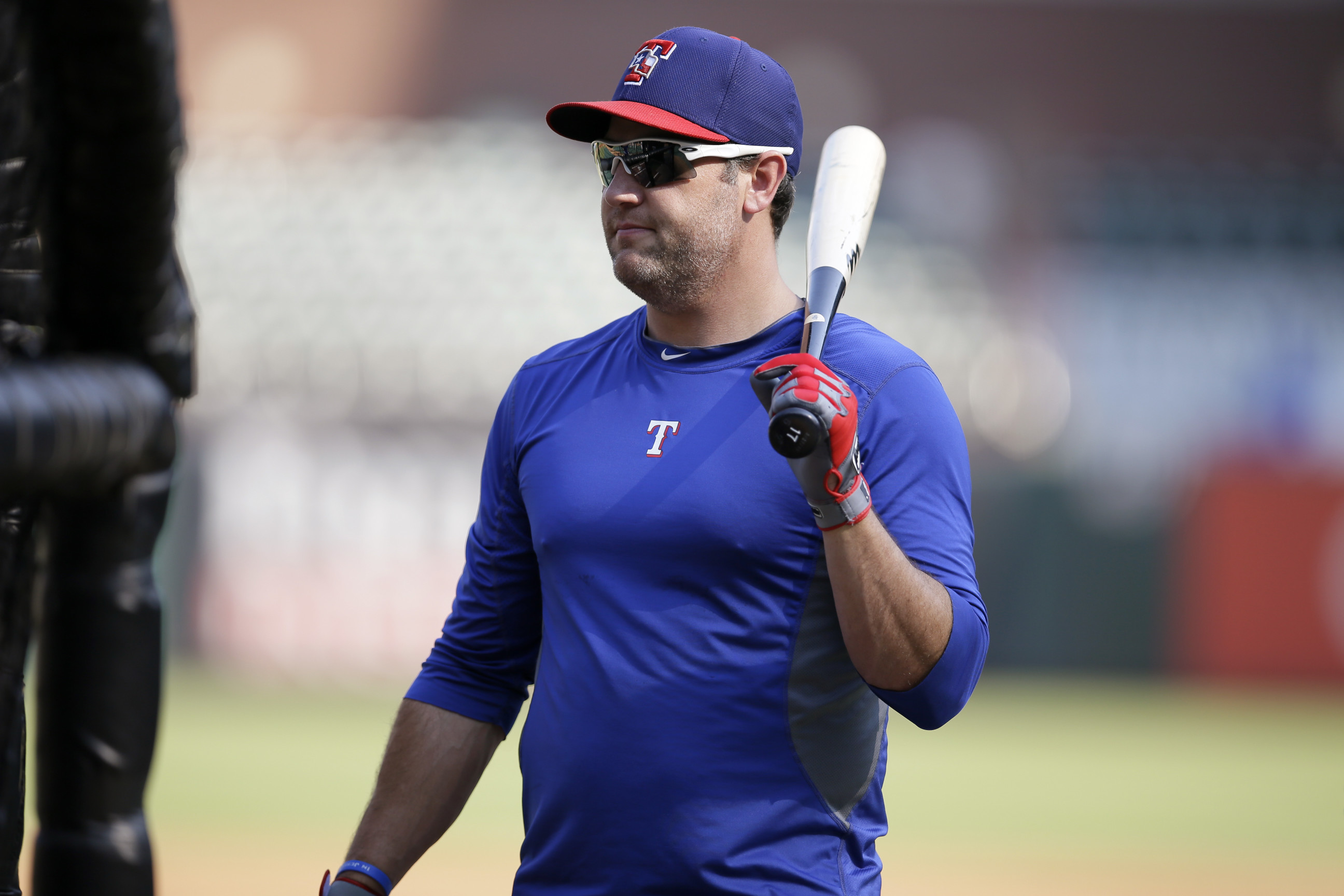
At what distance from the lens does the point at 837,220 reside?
262 cm

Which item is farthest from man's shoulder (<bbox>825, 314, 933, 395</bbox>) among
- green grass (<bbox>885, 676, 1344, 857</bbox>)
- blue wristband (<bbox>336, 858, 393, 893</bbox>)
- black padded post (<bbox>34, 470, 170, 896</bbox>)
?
green grass (<bbox>885, 676, 1344, 857</bbox>)

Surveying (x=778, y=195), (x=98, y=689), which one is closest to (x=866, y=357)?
(x=778, y=195)

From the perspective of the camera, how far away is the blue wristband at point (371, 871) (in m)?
2.29

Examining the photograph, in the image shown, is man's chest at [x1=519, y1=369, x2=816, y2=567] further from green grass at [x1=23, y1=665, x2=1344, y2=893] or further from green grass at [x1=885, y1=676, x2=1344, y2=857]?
green grass at [x1=885, y1=676, x2=1344, y2=857]

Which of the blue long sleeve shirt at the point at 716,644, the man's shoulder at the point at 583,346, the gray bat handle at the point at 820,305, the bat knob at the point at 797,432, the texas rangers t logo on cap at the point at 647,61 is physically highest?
the texas rangers t logo on cap at the point at 647,61

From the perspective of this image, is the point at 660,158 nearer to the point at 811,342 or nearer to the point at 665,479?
the point at 811,342

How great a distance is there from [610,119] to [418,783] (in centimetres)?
106

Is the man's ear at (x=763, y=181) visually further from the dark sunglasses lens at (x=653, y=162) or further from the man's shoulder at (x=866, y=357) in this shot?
the man's shoulder at (x=866, y=357)

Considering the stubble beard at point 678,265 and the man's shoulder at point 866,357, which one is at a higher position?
the stubble beard at point 678,265

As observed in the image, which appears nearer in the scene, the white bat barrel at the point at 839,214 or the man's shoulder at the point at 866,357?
the man's shoulder at the point at 866,357

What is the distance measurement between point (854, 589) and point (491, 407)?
15028 mm

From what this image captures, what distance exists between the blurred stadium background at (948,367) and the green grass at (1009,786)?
0.05m

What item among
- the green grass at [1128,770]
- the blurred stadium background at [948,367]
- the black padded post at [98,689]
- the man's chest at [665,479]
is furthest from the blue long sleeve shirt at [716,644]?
the green grass at [1128,770]

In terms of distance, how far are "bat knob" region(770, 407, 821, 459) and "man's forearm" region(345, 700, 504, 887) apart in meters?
0.81
